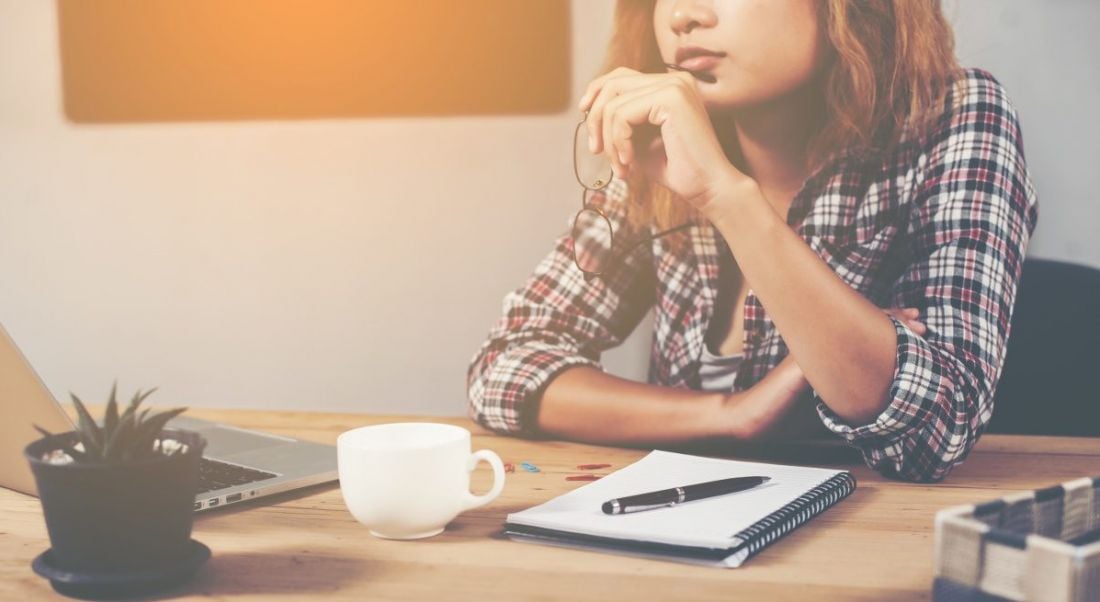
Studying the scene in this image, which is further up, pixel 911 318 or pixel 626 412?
pixel 911 318

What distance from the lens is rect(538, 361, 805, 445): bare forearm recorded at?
110cm

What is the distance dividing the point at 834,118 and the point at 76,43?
158 cm

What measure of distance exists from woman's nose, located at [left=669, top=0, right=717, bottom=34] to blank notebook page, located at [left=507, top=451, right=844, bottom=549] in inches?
26.1

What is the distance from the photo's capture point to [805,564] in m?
0.71

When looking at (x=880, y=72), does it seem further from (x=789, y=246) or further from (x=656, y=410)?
(x=656, y=410)

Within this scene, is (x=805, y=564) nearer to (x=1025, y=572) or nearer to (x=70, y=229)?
(x=1025, y=572)

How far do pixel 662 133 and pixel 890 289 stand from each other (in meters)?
0.43

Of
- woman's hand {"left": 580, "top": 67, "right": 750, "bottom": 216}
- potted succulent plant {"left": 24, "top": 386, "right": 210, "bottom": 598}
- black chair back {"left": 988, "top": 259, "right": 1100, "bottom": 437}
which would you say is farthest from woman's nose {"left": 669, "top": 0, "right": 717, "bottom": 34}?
potted succulent plant {"left": 24, "top": 386, "right": 210, "bottom": 598}

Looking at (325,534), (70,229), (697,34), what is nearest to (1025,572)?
(325,534)

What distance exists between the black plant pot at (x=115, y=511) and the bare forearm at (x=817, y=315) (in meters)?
0.64

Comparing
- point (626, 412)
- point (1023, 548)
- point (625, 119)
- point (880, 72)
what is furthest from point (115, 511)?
point (880, 72)

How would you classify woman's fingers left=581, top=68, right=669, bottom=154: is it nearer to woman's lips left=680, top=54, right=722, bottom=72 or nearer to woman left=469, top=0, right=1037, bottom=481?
woman left=469, top=0, right=1037, bottom=481

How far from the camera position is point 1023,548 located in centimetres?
50

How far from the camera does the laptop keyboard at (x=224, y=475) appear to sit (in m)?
0.91
